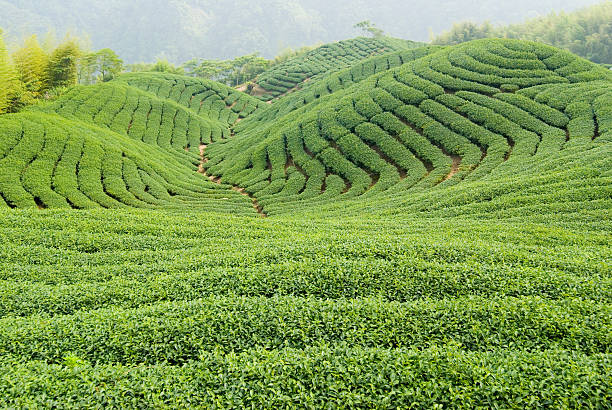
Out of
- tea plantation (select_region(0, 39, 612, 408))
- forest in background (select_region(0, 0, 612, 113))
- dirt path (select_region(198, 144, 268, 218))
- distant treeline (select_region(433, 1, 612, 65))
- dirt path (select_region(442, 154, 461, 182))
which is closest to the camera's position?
tea plantation (select_region(0, 39, 612, 408))

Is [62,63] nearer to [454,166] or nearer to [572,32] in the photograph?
[454,166]

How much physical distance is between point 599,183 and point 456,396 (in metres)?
17.4

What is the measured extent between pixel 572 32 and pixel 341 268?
323 ft

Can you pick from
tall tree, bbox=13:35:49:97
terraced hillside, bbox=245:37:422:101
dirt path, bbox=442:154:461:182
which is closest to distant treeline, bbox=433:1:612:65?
terraced hillside, bbox=245:37:422:101

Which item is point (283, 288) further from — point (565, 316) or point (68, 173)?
point (68, 173)

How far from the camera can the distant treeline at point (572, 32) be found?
75.1 meters

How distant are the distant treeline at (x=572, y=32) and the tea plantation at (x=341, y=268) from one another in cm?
5741

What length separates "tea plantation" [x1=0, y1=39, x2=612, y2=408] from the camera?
20.0 feet

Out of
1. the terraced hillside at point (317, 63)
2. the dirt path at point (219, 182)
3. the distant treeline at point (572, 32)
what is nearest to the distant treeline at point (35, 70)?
the dirt path at point (219, 182)

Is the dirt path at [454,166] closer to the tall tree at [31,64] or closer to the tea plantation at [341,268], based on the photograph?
the tea plantation at [341,268]

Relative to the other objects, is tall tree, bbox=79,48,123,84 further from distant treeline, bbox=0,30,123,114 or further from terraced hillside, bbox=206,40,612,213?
terraced hillside, bbox=206,40,612,213

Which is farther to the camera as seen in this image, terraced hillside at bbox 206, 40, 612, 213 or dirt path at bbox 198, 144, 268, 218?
dirt path at bbox 198, 144, 268, 218

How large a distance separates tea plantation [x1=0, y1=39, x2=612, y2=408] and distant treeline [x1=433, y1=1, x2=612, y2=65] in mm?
57408

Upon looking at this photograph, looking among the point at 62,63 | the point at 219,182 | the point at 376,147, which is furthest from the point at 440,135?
the point at 62,63
